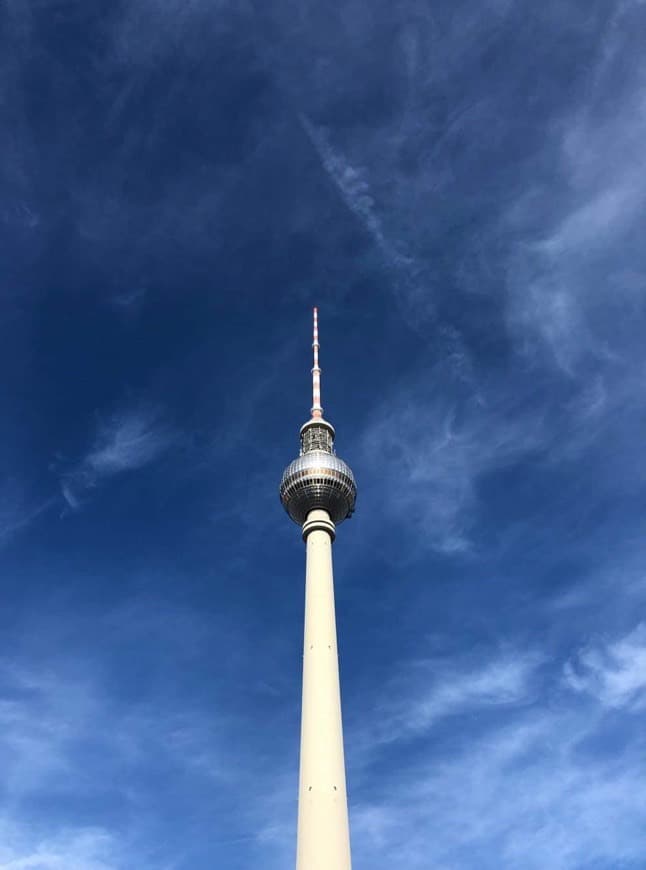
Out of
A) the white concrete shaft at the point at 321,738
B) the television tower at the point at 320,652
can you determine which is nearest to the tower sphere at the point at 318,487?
the television tower at the point at 320,652

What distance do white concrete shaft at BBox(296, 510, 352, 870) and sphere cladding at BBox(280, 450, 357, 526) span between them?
6.07 metres

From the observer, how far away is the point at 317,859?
250 feet

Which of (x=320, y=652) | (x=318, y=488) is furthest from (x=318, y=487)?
(x=320, y=652)

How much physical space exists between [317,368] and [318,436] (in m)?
18.2

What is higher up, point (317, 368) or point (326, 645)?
point (317, 368)

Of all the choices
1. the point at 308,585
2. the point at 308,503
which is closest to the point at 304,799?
the point at 308,585

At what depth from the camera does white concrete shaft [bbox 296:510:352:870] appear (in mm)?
77125

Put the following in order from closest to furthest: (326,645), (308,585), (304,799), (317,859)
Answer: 1. (317,859)
2. (304,799)
3. (326,645)
4. (308,585)

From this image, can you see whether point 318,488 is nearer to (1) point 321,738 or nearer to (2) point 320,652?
(2) point 320,652

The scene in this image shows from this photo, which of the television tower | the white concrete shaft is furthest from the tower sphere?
the white concrete shaft

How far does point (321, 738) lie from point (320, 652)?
9.99 metres

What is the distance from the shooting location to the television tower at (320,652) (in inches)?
3066

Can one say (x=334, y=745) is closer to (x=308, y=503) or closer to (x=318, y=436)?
(x=308, y=503)

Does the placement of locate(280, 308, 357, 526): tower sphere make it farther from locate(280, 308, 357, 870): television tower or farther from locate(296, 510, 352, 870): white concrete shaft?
locate(296, 510, 352, 870): white concrete shaft
